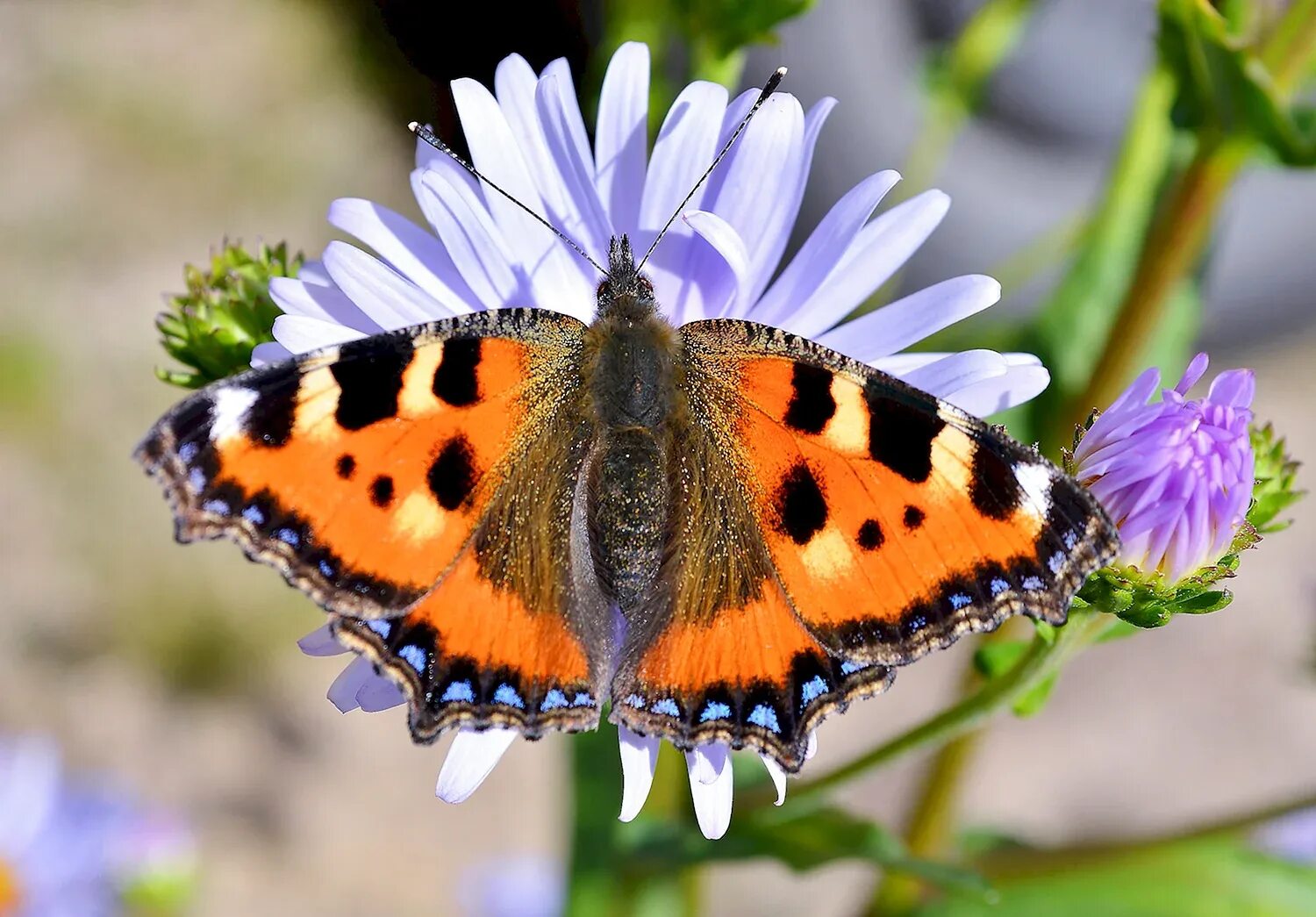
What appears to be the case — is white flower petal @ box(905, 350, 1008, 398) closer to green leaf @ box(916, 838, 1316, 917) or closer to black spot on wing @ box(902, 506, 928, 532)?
black spot on wing @ box(902, 506, 928, 532)

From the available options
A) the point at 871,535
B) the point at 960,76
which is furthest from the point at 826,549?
the point at 960,76

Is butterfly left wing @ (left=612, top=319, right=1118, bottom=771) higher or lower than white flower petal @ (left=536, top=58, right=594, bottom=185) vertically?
lower

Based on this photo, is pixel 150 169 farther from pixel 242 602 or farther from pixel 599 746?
pixel 599 746

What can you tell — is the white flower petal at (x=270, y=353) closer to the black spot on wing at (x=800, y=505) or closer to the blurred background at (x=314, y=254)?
the black spot on wing at (x=800, y=505)

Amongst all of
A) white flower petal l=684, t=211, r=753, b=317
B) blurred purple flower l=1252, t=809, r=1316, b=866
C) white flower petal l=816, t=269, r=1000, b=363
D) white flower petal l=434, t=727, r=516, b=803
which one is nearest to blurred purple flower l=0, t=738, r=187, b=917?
white flower petal l=434, t=727, r=516, b=803

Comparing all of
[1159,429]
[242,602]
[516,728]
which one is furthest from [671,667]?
[242,602]

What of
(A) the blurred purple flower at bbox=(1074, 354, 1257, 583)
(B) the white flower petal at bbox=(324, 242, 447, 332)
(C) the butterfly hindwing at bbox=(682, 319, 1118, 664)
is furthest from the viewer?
(B) the white flower petal at bbox=(324, 242, 447, 332)
